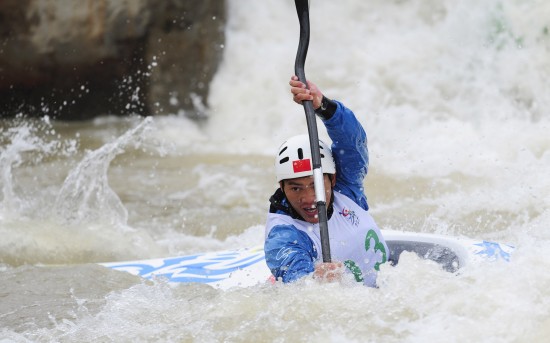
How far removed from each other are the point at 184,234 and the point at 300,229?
11.6 ft

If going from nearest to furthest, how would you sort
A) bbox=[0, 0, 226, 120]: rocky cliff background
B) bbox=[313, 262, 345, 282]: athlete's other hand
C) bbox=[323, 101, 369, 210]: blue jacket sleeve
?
bbox=[313, 262, 345, 282]: athlete's other hand
bbox=[323, 101, 369, 210]: blue jacket sleeve
bbox=[0, 0, 226, 120]: rocky cliff background

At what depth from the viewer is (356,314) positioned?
361 centimetres

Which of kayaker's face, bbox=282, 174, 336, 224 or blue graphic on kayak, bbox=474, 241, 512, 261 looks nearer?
kayaker's face, bbox=282, 174, 336, 224

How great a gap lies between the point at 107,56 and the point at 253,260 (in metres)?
5.22

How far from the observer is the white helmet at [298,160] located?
4.00m

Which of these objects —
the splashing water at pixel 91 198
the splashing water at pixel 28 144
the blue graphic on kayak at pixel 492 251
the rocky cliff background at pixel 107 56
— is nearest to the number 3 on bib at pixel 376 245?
the blue graphic on kayak at pixel 492 251

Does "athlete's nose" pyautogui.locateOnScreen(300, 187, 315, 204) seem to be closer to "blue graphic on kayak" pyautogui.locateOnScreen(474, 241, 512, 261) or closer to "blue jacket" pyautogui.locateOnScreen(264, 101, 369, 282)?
"blue jacket" pyautogui.locateOnScreen(264, 101, 369, 282)

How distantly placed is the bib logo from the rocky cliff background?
6066 mm

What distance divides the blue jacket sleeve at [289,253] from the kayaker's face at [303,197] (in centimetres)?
8

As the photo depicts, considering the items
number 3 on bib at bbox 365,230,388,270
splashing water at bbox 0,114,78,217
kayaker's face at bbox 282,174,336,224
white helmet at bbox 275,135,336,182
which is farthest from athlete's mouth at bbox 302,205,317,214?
splashing water at bbox 0,114,78,217

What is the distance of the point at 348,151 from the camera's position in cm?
423

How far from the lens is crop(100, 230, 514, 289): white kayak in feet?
15.0

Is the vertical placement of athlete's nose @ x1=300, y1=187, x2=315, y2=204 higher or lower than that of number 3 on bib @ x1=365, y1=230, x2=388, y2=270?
higher

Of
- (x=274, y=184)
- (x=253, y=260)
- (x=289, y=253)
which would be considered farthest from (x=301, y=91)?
(x=274, y=184)
